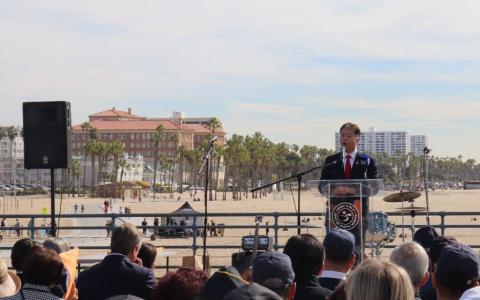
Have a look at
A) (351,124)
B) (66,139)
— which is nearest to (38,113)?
(66,139)

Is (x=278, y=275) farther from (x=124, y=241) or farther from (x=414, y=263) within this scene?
(x=124, y=241)

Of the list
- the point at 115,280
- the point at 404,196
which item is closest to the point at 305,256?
the point at 115,280

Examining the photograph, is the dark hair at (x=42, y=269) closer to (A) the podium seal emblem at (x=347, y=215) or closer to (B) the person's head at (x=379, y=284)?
(B) the person's head at (x=379, y=284)

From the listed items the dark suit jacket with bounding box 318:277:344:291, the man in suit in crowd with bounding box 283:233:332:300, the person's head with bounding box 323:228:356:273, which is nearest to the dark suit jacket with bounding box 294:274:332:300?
the man in suit in crowd with bounding box 283:233:332:300

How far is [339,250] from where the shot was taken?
18.2ft

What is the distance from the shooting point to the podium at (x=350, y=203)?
9.10 m

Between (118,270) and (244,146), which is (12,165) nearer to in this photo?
(244,146)

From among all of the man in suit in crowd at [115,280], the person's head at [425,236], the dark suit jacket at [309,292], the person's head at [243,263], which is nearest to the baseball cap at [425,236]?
the person's head at [425,236]

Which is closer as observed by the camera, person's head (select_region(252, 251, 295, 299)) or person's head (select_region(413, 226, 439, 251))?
person's head (select_region(252, 251, 295, 299))

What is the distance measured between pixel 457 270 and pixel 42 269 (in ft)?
7.89

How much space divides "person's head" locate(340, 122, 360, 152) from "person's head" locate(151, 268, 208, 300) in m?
5.78

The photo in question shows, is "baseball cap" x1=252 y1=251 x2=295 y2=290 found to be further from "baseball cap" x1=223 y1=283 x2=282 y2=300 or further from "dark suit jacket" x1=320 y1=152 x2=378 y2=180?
"dark suit jacket" x1=320 y1=152 x2=378 y2=180

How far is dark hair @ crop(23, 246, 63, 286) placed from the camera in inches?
196

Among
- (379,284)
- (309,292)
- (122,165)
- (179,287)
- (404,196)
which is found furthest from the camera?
(122,165)
